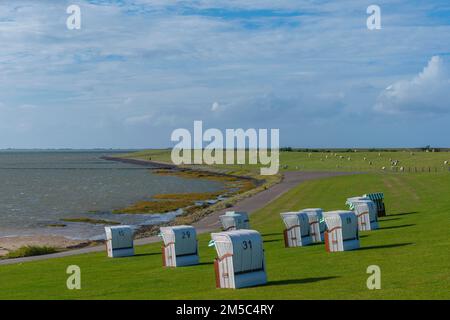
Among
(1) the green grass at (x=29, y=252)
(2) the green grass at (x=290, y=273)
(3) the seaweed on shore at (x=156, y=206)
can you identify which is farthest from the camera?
(3) the seaweed on shore at (x=156, y=206)

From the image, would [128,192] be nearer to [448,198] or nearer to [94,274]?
[448,198]

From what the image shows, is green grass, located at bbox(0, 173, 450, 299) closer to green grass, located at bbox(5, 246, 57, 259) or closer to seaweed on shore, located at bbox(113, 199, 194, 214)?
green grass, located at bbox(5, 246, 57, 259)

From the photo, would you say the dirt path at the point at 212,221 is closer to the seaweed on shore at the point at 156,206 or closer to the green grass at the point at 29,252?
the green grass at the point at 29,252

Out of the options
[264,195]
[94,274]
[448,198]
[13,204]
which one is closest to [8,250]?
[94,274]

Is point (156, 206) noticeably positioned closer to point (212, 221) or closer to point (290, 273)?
point (212, 221)

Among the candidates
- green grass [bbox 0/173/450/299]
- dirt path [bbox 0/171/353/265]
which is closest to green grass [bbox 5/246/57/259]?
dirt path [bbox 0/171/353/265]

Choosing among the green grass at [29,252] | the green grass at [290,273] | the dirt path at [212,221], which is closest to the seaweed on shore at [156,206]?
the dirt path at [212,221]

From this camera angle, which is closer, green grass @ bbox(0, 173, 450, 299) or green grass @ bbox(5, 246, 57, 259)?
green grass @ bbox(0, 173, 450, 299)

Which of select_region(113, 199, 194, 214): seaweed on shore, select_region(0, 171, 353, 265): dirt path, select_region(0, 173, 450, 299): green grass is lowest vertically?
select_region(113, 199, 194, 214): seaweed on shore
